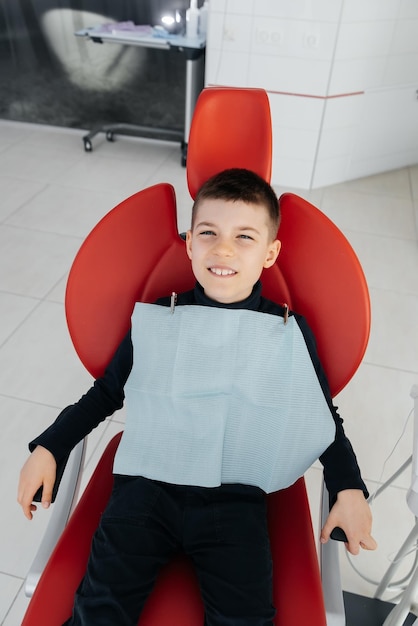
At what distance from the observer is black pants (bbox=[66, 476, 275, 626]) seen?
0.73 m

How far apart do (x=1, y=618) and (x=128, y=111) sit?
345cm

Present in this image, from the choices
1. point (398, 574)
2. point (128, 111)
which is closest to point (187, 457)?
point (398, 574)

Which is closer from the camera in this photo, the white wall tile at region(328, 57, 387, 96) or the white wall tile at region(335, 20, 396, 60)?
the white wall tile at region(335, 20, 396, 60)

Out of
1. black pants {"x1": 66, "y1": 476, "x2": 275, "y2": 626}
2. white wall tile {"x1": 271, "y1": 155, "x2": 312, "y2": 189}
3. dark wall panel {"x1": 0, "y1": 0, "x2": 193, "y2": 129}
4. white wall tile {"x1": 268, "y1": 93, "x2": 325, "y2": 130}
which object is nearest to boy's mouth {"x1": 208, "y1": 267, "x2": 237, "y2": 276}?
black pants {"x1": 66, "y1": 476, "x2": 275, "y2": 626}

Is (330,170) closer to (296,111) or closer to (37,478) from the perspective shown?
(296,111)

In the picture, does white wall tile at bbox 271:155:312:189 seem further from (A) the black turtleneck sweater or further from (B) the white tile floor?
(A) the black turtleneck sweater

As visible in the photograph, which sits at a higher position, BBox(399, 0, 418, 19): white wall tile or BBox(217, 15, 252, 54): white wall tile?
BBox(399, 0, 418, 19): white wall tile

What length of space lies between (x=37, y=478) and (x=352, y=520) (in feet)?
1.64

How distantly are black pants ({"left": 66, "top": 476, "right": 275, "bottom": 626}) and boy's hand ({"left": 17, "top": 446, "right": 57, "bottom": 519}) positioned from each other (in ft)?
0.34

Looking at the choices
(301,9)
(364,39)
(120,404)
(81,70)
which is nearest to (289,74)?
(301,9)

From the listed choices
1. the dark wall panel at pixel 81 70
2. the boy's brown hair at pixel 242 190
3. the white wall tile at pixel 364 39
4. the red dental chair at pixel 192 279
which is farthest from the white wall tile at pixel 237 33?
the boy's brown hair at pixel 242 190

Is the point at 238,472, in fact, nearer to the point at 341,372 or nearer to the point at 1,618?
the point at 341,372

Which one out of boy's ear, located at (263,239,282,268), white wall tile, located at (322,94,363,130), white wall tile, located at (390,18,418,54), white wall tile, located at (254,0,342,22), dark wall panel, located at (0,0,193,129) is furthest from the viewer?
dark wall panel, located at (0,0,193,129)

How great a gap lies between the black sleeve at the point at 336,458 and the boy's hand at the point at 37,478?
454mm
